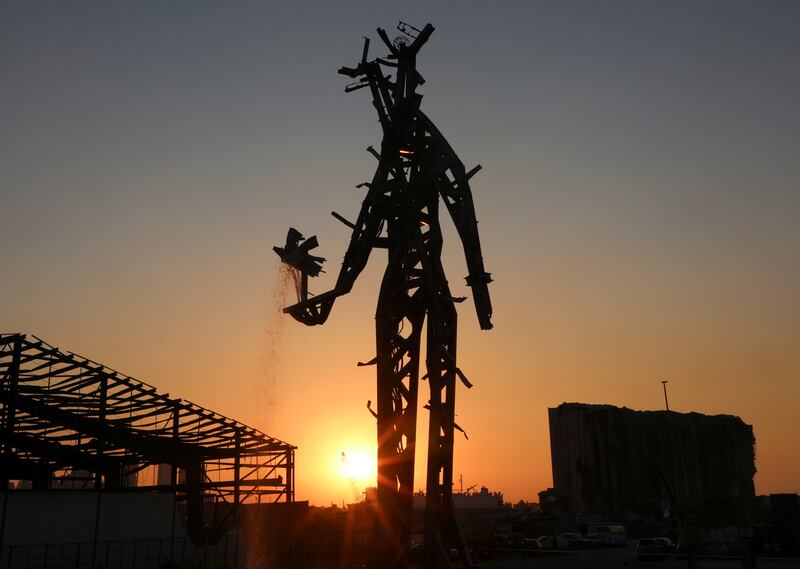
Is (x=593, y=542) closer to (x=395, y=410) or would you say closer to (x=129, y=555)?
(x=129, y=555)

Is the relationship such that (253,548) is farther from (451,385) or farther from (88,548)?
(451,385)

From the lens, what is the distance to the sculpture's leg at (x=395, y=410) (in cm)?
1472

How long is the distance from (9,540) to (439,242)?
23764 millimetres

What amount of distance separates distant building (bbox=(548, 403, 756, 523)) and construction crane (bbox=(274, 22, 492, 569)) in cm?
9630

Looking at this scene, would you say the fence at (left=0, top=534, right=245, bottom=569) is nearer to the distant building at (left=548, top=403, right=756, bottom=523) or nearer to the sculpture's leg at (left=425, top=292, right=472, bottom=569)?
the sculpture's leg at (left=425, top=292, right=472, bottom=569)

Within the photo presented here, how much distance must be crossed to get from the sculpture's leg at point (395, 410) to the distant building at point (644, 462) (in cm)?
9626

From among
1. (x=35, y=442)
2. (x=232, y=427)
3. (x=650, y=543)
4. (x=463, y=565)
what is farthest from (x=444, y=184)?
(x=650, y=543)

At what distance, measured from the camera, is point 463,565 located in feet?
47.7

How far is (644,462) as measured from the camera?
112m

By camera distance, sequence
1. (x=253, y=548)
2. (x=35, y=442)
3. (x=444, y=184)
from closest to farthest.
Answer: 1. (x=444, y=184)
2. (x=35, y=442)
3. (x=253, y=548)

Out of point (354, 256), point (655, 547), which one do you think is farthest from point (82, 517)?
point (655, 547)

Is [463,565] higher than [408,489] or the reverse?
the reverse

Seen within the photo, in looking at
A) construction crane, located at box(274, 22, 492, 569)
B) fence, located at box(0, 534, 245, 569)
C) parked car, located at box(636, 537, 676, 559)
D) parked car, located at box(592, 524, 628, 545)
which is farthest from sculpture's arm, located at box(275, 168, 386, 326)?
parked car, located at box(592, 524, 628, 545)

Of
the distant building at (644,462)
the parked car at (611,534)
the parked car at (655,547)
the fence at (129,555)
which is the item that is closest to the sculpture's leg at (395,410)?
the fence at (129,555)
